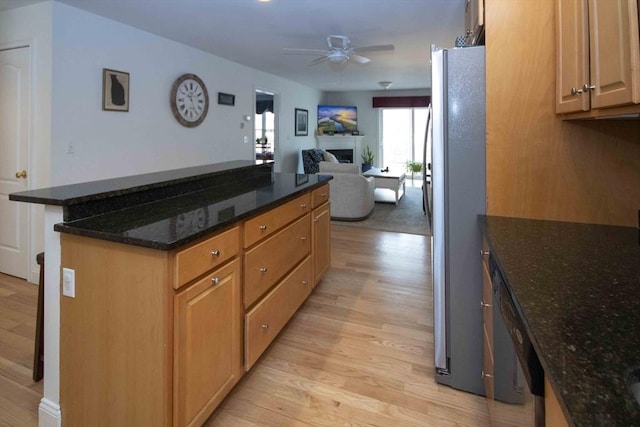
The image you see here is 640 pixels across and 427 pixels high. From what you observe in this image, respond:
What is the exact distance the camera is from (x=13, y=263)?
352cm

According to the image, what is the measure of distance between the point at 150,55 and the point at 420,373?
423 cm

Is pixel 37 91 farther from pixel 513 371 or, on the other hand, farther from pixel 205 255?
pixel 513 371

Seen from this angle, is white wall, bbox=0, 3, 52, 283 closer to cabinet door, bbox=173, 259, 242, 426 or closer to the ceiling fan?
the ceiling fan

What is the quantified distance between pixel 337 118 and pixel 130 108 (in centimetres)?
634

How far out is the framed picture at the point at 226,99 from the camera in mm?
5422

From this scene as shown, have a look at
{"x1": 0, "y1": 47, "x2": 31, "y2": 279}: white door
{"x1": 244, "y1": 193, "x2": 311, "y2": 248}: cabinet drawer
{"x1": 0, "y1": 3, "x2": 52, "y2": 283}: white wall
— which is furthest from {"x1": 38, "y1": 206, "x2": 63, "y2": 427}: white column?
{"x1": 0, "y1": 47, "x2": 31, "y2": 279}: white door

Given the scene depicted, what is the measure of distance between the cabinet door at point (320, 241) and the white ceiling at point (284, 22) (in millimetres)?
A: 1894

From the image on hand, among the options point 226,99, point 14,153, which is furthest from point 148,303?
point 226,99

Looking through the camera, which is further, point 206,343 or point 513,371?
point 206,343

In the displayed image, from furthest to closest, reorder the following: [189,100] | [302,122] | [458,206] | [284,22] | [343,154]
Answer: [343,154], [302,122], [189,100], [284,22], [458,206]

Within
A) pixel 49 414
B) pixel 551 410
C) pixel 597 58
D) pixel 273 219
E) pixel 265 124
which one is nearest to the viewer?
pixel 551 410

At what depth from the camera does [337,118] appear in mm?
9680

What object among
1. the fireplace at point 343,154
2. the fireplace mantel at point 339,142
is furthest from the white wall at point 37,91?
the fireplace at point 343,154

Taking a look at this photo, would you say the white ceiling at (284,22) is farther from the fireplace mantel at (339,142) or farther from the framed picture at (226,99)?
the fireplace mantel at (339,142)
